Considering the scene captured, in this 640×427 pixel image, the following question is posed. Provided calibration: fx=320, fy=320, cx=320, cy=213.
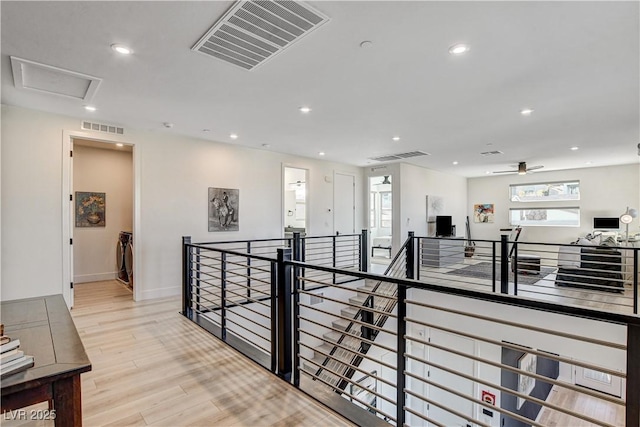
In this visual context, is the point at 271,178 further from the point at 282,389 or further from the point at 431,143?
the point at 282,389

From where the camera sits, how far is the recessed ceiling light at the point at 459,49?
2.48 meters

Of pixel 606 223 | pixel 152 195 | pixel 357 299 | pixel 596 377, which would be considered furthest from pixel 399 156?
pixel 596 377

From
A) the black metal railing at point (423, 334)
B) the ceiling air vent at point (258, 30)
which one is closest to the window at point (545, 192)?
the black metal railing at point (423, 334)

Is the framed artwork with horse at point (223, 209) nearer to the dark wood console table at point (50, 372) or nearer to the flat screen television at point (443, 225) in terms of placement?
the dark wood console table at point (50, 372)

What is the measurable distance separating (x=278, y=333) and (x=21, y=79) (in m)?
3.46

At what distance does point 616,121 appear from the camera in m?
4.45

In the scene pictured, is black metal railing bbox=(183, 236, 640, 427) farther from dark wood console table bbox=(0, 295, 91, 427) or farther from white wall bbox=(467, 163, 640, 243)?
white wall bbox=(467, 163, 640, 243)

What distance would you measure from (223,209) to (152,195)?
120 cm

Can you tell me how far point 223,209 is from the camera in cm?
579

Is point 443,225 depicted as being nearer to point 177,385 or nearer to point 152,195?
point 152,195

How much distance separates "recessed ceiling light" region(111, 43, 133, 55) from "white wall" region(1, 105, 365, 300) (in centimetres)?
249

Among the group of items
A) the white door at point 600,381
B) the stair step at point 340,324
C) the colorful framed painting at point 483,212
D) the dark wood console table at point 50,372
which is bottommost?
the white door at point 600,381

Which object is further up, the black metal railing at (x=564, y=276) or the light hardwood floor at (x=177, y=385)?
the black metal railing at (x=564, y=276)

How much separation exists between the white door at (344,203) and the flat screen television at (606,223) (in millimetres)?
6286
